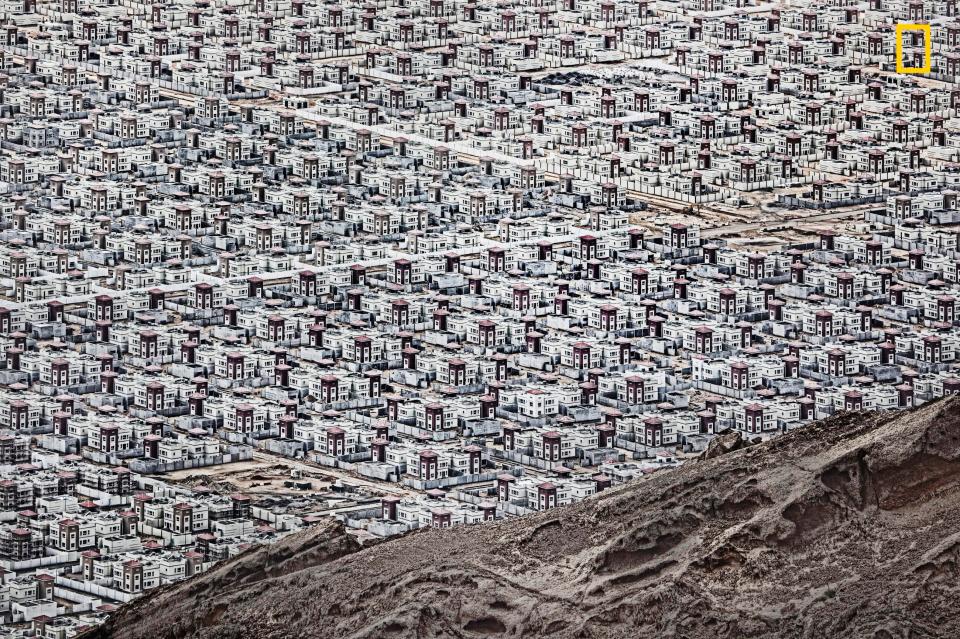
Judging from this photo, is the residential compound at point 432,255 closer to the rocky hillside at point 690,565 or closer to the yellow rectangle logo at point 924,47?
the yellow rectangle logo at point 924,47

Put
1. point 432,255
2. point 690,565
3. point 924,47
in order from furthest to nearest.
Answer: point 924,47
point 432,255
point 690,565

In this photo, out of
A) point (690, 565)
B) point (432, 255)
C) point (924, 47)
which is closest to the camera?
point (690, 565)

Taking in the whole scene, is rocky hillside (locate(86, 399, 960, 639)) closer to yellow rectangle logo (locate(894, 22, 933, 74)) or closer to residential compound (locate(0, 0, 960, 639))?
residential compound (locate(0, 0, 960, 639))

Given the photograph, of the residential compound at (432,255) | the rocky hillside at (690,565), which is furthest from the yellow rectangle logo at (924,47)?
the rocky hillside at (690,565)

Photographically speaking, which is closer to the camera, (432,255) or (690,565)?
(690,565)

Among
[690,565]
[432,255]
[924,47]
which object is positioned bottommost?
[432,255]

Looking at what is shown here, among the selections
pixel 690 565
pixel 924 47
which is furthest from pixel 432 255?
pixel 690 565

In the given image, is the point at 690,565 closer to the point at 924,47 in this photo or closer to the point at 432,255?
the point at 432,255
